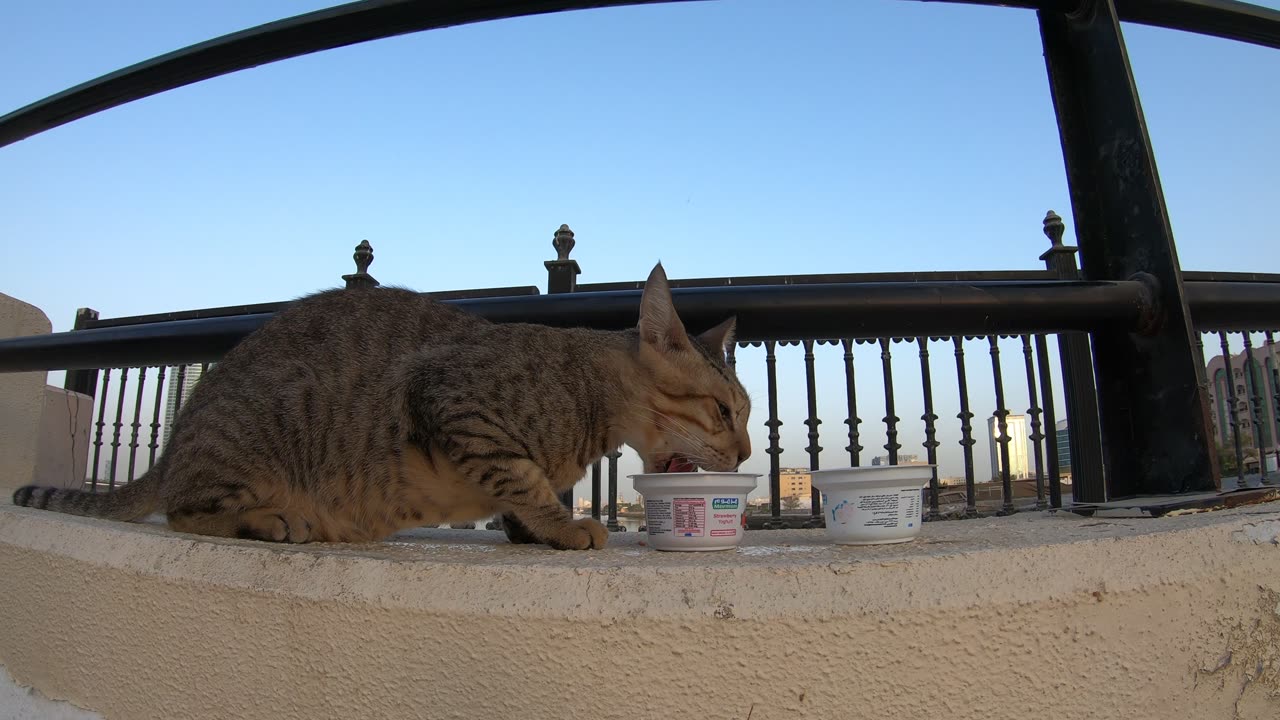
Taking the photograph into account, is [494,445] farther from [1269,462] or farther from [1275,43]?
[1269,462]

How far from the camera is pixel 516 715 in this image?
2.52 feet

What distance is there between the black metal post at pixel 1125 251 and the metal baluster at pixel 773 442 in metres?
3.18

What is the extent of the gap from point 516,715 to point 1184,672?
2.48 feet

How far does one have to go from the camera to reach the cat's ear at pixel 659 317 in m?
1.41

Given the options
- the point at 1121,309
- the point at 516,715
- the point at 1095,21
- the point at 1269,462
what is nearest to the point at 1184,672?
the point at 1121,309

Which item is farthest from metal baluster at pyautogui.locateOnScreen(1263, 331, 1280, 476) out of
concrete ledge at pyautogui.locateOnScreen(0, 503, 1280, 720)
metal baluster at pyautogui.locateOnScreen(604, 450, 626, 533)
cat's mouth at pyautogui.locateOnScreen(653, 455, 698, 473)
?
concrete ledge at pyautogui.locateOnScreen(0, 503, 1280, 720)

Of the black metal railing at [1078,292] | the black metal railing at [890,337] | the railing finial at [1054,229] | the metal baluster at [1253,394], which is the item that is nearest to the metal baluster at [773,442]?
the black metal railing at [890,337]

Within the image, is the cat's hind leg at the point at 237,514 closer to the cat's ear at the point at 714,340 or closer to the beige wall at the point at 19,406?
the cat's ear at the point at 714,340

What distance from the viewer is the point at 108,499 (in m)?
1.69

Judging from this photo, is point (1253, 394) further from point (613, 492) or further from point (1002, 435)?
point (613, 492)

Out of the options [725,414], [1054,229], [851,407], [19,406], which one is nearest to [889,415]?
[851,407]

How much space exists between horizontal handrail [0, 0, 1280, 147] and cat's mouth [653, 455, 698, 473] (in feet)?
3.29

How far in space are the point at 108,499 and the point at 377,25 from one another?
52.4 inches

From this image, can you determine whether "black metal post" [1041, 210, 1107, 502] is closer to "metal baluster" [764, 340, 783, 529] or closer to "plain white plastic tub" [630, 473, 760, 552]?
"metal baluster" [764, 340, 783, 529]
